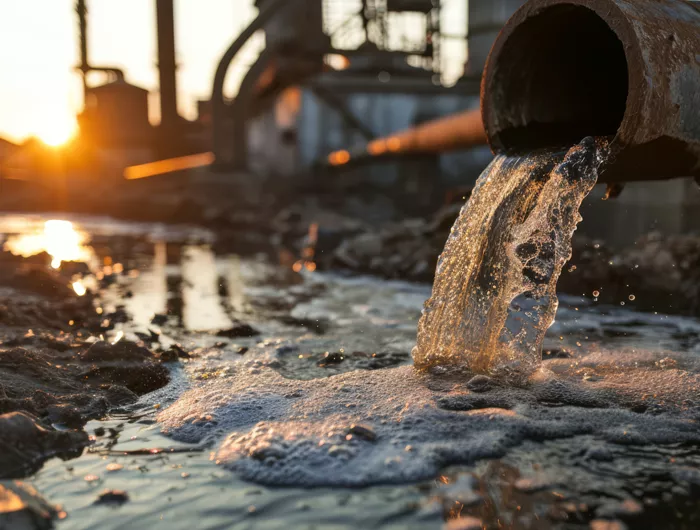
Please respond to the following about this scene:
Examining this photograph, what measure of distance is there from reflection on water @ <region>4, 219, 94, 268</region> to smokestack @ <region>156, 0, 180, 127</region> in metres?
7.48

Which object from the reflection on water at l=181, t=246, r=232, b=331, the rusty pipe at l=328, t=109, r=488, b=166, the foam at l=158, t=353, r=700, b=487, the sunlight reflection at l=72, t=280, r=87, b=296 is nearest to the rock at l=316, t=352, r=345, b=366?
the foam at l=158, t=353, r=700, b=487

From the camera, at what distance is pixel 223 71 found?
623 inches

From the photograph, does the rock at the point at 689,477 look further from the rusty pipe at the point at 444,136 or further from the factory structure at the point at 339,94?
the factory structure at the point at 339,94

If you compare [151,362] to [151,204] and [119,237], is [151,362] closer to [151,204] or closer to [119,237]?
[119,237]

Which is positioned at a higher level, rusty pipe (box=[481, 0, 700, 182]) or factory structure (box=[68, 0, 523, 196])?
factory structure (box=[68, 0, 523, 196])

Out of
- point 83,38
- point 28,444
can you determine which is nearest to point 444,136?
point 28,444

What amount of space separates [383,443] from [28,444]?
1.17 meters

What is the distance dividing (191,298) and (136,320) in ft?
3.25

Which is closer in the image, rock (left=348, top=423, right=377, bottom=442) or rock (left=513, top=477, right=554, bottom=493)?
rock (left=513, top=477, right=554, bottom=493)

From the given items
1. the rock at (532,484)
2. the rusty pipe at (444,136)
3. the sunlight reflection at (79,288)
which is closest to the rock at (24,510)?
the rock at (532,484)

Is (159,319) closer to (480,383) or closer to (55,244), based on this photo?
(480,383)

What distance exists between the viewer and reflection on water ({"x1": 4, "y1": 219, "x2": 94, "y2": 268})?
7982 millimetres

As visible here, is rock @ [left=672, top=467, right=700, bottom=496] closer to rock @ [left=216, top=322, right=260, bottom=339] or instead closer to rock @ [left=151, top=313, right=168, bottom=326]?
rock @ [left=216, top=322, right=260, bottom=339]

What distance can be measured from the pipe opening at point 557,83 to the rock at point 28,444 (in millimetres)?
2727
